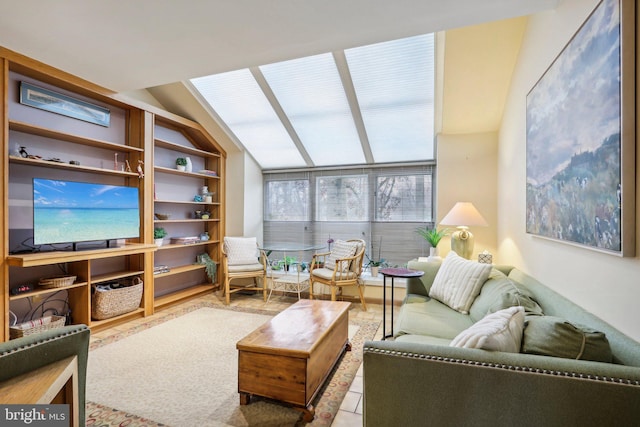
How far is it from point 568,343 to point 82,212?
370 cm

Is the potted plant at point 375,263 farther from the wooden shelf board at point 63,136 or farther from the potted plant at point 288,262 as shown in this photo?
the wooden shelf board at point 63,136

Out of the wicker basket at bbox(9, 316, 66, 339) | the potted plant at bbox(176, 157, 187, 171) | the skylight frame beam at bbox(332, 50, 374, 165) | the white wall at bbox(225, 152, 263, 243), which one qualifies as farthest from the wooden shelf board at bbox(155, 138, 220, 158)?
the skylight frame beam at bbox(332, 50, 374, 165)

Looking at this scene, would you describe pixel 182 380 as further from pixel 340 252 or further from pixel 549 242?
pixel 549 242

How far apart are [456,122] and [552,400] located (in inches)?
126

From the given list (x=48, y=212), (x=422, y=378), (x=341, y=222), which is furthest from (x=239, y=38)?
(x=341, y=222)

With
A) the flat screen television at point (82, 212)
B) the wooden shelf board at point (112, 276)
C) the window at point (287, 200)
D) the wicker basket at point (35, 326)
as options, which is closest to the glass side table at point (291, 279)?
the window at point (287, 200)

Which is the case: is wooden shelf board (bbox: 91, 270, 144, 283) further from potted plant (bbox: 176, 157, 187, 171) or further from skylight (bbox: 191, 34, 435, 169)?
skylight (bbox: 191, 34, 435, 169)

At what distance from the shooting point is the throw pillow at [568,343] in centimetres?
108

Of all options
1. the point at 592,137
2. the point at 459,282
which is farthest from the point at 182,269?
the point at 592,137

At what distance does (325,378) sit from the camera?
2.07 m

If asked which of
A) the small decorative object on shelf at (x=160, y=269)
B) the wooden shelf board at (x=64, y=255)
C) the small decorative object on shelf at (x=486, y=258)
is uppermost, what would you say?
the wooden shelf board at (x=64, y=255)

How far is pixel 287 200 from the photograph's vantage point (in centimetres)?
516

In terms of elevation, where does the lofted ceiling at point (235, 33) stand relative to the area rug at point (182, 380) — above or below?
above

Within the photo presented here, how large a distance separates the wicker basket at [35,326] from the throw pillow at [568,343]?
359 centimetres
